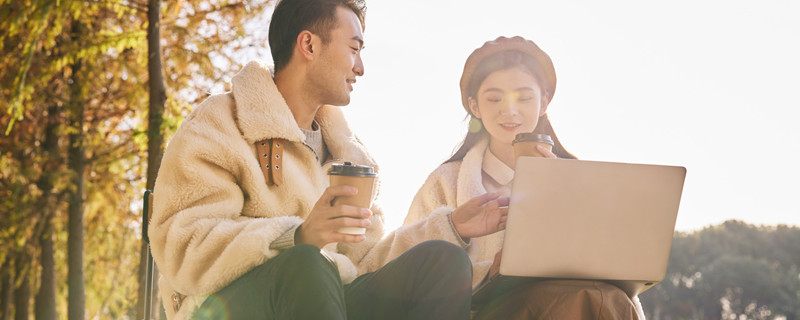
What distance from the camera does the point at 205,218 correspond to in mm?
2570

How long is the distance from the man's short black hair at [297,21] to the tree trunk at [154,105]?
9.08ft

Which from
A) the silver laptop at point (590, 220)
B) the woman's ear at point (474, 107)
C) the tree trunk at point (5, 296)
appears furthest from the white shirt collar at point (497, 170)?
the tree trunk at point (5, 296)

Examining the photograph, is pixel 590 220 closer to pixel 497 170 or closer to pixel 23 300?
pixel 497 170

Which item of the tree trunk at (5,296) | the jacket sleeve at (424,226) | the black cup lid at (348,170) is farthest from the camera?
the tree trunk at (5,296)

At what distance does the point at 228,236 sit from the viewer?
8.20ft

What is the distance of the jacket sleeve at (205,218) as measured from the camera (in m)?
2.43

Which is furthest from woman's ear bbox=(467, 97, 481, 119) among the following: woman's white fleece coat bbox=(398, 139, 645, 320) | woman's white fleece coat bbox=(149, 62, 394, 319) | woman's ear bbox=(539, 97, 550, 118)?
woman's white fleece coat bbox=(149, 62, 394, 319)

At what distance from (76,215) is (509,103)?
20.7 feet

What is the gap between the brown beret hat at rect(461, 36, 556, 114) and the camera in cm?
367

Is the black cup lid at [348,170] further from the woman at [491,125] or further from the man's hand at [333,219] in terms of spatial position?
the woman at [491,125]

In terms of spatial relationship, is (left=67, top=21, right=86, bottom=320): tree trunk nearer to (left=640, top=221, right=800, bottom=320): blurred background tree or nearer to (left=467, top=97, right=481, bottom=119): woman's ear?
(left=467, top=97, right=481, bottom=119): woman's ear

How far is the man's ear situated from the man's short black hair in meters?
0.02

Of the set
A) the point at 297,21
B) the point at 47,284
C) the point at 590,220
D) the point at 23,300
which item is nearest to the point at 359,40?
the point at 297,21

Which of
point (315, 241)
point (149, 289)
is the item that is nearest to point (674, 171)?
point (315, 241)
